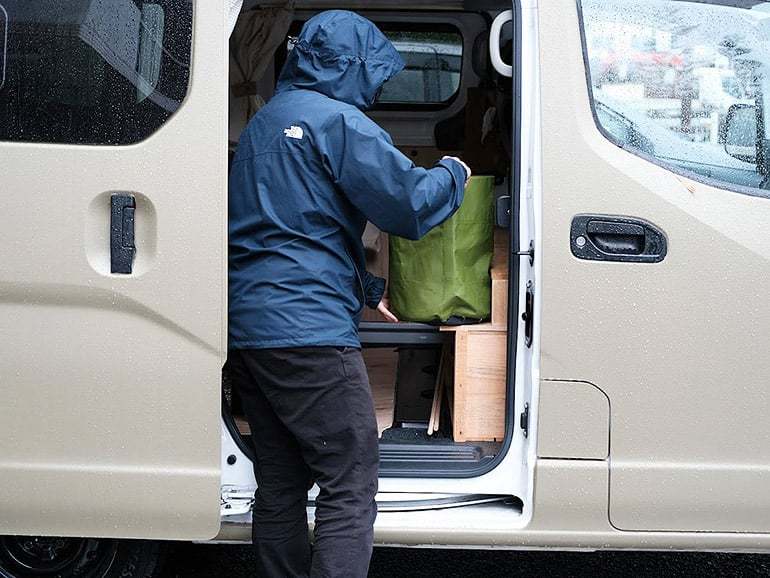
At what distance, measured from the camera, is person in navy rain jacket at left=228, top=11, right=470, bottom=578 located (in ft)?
8.93

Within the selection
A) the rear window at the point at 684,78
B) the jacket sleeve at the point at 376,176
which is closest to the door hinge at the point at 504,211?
the jacket sleeve at the point at 376,176

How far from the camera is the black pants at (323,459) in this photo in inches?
109

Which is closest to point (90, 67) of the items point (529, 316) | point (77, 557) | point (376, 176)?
point (376, 176)

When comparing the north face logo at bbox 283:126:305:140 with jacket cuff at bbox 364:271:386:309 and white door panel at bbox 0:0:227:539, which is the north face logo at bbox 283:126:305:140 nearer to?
white door panel at bbox 0:0:227:539

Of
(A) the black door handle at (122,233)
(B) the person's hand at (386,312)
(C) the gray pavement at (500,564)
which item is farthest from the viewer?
(C) the gray pavement at (500,564)

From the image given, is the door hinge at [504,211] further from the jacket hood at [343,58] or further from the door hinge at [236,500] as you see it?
the door hinge at [236,500]

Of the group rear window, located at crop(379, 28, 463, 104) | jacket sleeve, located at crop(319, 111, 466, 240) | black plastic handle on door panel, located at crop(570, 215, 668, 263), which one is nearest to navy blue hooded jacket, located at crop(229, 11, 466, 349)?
jacket sleeve, located at crop(319, 111, 466, 240)

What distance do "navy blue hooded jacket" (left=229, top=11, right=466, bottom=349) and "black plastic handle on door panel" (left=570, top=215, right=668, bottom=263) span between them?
36 centimetres

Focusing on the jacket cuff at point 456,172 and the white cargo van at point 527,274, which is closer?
the white cargo van at point 527,274

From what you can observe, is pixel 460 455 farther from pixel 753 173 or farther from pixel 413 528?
pixel 753 173

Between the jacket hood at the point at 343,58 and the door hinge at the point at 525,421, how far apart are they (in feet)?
3.07

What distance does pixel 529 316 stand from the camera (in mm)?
2848

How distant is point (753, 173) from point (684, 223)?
0.88 feet

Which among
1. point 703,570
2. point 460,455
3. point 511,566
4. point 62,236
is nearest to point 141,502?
point 62,236
